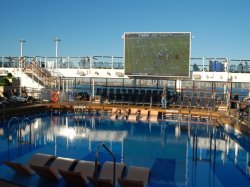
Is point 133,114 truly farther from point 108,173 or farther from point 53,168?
point 108,173

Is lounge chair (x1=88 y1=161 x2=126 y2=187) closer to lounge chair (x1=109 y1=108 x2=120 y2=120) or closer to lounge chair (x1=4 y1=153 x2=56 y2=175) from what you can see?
lounge chair (x1=4 y1=153 x2=56 y2=175)

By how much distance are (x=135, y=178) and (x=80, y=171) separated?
137 centimetres

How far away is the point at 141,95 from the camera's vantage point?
884 inches

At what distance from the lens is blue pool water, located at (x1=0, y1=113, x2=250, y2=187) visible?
8.34m

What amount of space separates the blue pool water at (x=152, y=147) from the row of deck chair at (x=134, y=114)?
0.88m

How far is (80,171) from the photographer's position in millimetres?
7590

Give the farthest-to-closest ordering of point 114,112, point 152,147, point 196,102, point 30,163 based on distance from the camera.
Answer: point 196,102 < point 114,112 < point 152,147 < point 30,163

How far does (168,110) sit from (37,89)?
9.78m

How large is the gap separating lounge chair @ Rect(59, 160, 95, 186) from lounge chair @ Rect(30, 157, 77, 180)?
0.91 feet

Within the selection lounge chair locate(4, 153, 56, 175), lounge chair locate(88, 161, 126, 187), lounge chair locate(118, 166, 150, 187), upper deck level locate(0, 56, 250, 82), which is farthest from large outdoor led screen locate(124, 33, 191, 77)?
lounge chair locate(118, 166, 150, 187)

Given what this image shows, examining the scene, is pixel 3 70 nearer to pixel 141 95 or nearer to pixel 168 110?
pixel 141 95

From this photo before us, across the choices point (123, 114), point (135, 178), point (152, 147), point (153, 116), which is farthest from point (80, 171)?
point (153, 116)

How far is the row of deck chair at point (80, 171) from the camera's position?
272 inches

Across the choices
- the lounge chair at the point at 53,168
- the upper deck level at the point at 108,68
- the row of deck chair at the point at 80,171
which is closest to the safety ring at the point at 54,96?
the upper deck level at the point at 108,68
